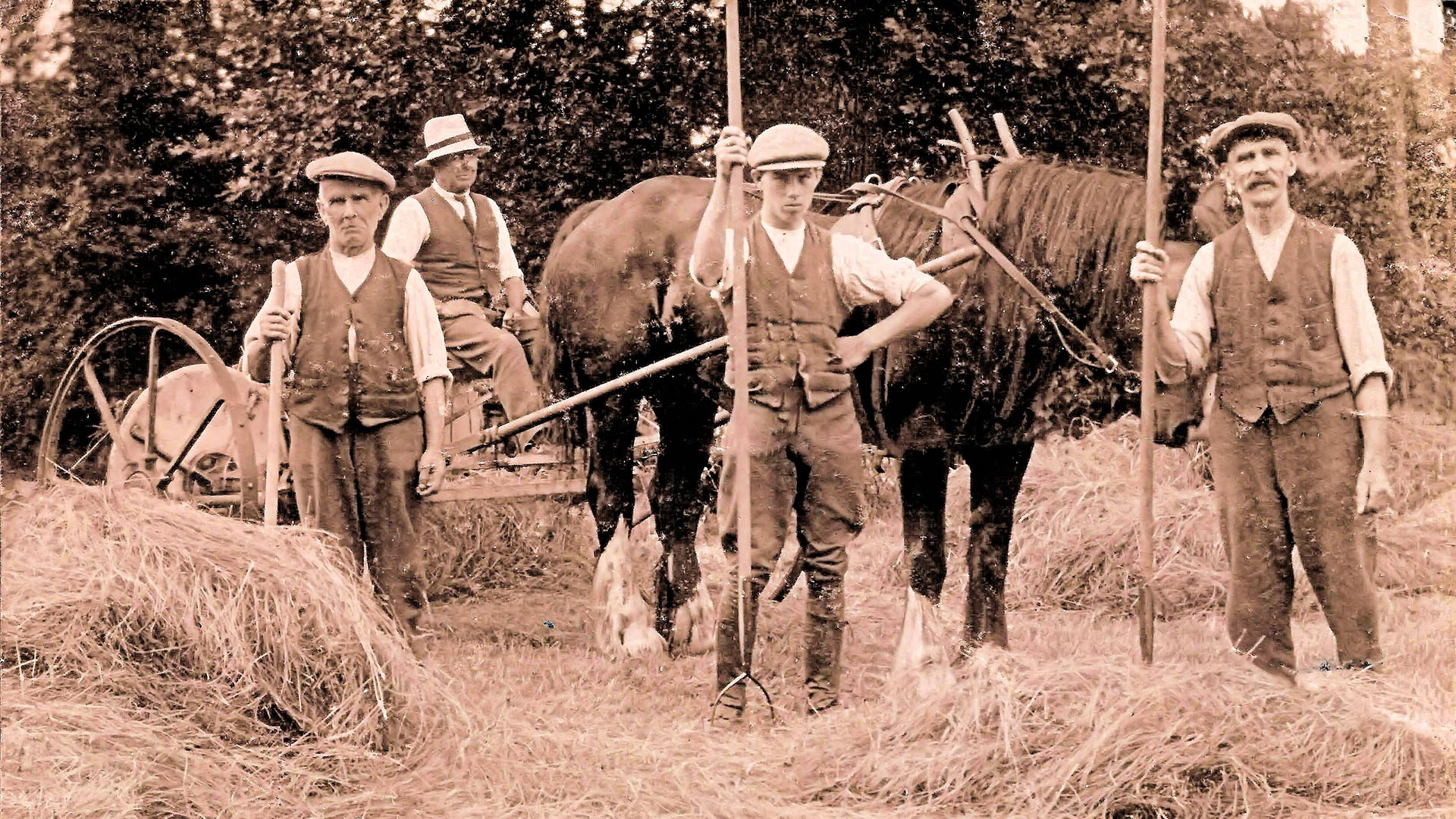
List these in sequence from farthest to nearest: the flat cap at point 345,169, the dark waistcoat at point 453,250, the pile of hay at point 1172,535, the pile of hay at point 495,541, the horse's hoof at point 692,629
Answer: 1. the pile of hay at point 495,541
2. the pile of hay at point 1172,535
3. the horse's hoof at point 692,629
4. the dark waistcoat at point 453,250
5. the flat cap at point 345,169

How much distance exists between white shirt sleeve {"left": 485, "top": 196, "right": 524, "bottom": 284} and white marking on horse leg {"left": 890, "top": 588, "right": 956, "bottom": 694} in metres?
2.62

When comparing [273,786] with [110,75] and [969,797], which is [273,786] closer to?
[969,797]

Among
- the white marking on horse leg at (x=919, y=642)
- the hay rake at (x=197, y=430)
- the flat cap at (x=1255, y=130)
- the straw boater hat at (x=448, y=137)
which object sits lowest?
the white marking on horse leg at (x=919, y=642)

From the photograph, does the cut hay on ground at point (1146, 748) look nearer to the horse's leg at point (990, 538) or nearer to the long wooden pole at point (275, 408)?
the horse's leg at point (990, 538)

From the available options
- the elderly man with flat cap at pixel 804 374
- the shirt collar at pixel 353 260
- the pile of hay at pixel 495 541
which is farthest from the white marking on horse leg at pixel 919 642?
→ the pile of hay at pixel 495 541

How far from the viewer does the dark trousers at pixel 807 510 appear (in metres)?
5.13

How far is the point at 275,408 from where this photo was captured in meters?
5.11

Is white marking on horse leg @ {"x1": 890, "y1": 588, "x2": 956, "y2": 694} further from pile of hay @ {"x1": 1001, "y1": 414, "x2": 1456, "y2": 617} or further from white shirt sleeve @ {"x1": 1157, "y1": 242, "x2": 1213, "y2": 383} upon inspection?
pile of hay @ {"x1": 1001, "y1": 414, "x2": 1456, "y2": 617}

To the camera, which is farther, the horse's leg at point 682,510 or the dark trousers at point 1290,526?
the horse's leg at point 682,510

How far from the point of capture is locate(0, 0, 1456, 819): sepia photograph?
13.7 feet

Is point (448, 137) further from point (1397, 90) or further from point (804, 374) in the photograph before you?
point (1397, 90)

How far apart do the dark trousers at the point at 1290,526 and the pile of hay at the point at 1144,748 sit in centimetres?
35

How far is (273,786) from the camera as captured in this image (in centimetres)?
406

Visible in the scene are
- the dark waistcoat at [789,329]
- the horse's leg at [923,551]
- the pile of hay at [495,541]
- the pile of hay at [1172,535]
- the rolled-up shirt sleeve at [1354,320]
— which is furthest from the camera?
the pile of hay at [495,541]
